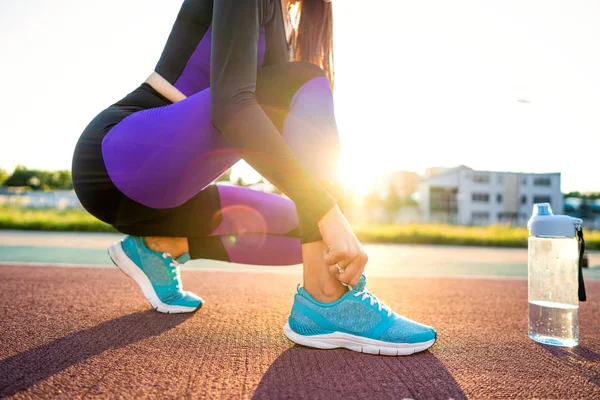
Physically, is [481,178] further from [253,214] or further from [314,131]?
[314,131]


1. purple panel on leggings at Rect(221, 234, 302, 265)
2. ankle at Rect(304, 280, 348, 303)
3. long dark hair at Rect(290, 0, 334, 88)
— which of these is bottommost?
ankle at Rect(304, 280, 348, 303)

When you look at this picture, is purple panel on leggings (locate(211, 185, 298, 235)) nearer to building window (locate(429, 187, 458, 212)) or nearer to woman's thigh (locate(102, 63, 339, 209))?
woman's thigh (locate(102, 63, 339, 209))

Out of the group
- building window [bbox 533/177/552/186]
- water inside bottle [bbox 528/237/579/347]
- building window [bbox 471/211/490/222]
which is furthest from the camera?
building window [bbox 533/177/552/186]

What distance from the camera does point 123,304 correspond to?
2.00 metres

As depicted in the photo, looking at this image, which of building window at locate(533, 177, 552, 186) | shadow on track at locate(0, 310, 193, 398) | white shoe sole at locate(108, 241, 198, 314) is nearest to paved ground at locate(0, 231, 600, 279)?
white shoe sole at locate(108, 241, 198, 314)

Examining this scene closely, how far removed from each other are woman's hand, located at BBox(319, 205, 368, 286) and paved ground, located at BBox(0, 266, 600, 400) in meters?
0.29

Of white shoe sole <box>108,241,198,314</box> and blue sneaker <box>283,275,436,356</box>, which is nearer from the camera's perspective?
blue sneaker <box>283,275,436,356</box>

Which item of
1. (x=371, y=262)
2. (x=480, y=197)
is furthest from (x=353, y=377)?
(x=480, y=197)

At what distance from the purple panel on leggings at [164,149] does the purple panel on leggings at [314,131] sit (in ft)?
0.75

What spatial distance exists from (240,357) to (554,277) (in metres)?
1.51

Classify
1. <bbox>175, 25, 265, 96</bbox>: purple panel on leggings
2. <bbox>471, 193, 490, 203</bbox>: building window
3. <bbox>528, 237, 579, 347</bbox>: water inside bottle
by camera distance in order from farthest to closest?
1. <bbox>471, 193, 490, 203</bbox>: building window
2. <bbox>528, 237, 579, 347</bbox>: water inside bottle
3. <bbox>175, 25, 265, 96</bbox>: purple panel on leggings

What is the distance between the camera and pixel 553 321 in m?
1.75

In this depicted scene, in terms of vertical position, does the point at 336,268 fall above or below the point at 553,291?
above

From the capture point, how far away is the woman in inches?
44.2
